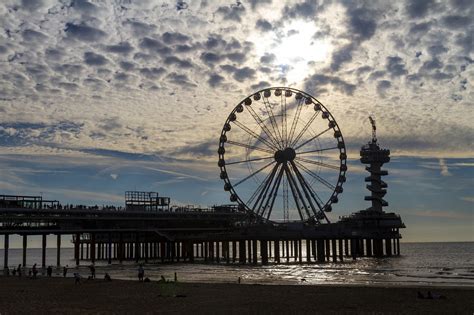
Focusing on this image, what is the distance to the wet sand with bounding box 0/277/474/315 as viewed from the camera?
2472 cm

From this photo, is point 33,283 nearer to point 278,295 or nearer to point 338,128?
point 278,295

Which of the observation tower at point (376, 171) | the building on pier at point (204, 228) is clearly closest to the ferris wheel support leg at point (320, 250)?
the building on pier at point (204, 228)

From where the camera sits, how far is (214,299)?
29.3 m

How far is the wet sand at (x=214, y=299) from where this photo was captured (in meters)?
24.7

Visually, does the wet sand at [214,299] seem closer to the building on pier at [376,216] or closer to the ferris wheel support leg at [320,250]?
the ferris wheel support leg at [320,250]

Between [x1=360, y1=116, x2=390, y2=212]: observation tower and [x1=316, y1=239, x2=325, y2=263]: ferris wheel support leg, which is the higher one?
[x1=360, y1=116, x2=390, y2=212]: observation tower

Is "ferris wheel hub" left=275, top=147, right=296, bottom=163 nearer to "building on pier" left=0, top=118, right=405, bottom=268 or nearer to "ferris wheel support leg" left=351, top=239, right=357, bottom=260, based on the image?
"building on pier" left=0, top=118, right=405, bottom=268

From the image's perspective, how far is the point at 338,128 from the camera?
66250 millimetres

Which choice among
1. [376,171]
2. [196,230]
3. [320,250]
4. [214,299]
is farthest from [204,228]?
[214,299]

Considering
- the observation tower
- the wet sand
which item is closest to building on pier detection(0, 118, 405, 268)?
the observation tower

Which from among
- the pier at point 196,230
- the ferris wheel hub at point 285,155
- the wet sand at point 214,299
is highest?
the ferris wheel hub at point 285,155

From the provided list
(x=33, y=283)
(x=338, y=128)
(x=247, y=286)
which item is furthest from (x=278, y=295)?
(x=338, y=128)

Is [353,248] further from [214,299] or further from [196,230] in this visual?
[214,299]

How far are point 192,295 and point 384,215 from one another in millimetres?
60437
